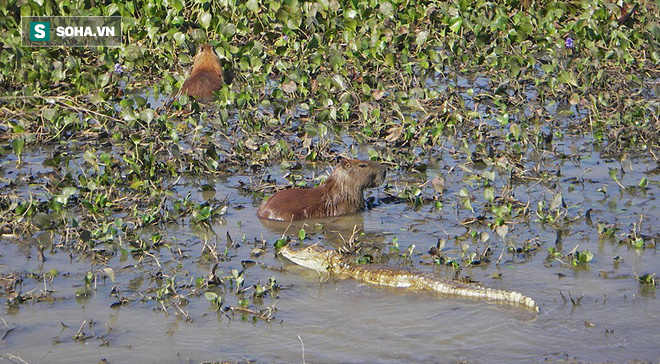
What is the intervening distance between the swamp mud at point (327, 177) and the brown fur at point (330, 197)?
0.09 m

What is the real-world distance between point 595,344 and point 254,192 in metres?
3.35

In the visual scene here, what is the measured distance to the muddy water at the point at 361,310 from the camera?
467cm

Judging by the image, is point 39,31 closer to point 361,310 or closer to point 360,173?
point 360,173

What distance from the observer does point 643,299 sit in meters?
5.27

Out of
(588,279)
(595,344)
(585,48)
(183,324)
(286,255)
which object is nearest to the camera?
(595,344)

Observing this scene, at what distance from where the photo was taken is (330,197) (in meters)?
7.02

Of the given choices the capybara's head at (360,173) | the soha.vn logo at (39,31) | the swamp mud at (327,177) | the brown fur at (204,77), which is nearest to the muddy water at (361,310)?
the swamp mud at (327,177)

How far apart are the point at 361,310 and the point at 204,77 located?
492 centimetres

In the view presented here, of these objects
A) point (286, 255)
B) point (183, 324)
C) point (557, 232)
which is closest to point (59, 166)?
point (286, 255)

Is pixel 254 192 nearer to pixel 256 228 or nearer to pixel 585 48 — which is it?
pixel 256 228

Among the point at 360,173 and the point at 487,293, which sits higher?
the point at 360,173

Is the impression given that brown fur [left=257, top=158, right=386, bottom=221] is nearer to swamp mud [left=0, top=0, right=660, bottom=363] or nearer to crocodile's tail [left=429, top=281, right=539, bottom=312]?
swamp mud [left=0, top=0, right=660, bottom=363]

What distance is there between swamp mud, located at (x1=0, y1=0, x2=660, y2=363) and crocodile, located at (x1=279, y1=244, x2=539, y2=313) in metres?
0.06

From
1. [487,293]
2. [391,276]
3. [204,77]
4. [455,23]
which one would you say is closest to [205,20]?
[204,77]
